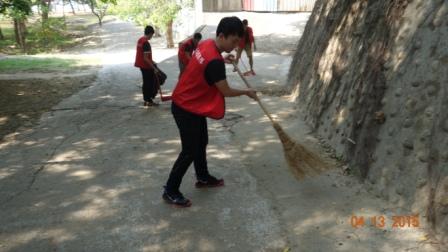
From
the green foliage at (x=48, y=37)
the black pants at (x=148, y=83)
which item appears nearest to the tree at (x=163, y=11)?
the green foliage at (x=48, y=37)

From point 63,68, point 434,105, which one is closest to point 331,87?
point 434,105

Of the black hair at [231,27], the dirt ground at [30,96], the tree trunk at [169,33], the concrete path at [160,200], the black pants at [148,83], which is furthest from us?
the tree trunk at [169,33]

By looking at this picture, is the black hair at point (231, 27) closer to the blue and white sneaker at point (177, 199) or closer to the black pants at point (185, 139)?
the black pants at point (185, 139)

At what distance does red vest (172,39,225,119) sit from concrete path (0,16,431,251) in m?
0.94

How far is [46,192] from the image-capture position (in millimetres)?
4824

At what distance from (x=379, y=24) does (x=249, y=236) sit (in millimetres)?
2942

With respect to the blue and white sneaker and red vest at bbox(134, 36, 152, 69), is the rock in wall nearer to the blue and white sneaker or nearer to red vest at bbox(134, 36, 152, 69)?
the blue and white sneaker

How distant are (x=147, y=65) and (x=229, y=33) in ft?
15.4
